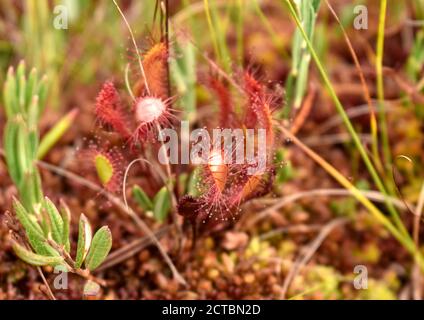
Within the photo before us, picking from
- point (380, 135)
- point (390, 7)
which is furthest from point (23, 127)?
point (390, 7)

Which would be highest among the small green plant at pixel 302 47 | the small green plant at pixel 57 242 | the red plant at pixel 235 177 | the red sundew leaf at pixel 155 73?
the small green plant at pixel 302 47

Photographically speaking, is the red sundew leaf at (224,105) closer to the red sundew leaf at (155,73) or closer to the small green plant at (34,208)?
the red sundew leaf at (155,73)

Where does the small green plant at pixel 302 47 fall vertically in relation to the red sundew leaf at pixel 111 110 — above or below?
above

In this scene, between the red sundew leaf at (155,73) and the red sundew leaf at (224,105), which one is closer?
the red sundew leaf at (155,73)

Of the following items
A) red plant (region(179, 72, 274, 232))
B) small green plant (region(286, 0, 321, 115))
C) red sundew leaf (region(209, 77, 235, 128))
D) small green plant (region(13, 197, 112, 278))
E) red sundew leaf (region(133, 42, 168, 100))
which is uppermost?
small green plant (region(286, 0, 321, 115))

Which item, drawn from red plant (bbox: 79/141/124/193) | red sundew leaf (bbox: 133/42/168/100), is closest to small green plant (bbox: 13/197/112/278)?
red plant (bbox: 79/141/124/193)

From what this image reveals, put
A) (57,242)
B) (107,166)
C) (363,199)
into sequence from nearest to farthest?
1. (57,242)
2. (107,166)
3. (363,199)

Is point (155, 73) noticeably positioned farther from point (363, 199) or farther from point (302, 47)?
point (363, 199)

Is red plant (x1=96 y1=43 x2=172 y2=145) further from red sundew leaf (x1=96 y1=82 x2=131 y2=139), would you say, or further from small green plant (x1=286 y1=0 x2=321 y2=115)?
small green plant (x1=286 y1=0 x2=321 y2=115)

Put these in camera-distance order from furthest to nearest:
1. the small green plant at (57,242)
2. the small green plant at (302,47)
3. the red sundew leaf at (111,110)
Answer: the small green plant at (302,47)
the red sundew leaf at (111,110)
the small green plant at (57,242)

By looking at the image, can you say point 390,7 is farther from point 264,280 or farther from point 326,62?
point 264,280

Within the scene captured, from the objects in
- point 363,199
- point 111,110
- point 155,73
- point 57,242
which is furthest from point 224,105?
point 57,242

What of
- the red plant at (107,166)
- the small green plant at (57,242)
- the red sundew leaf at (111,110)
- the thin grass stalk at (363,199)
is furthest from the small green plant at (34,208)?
the thin grass stalk at (363,199)

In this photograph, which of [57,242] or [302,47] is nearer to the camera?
[57,242]
